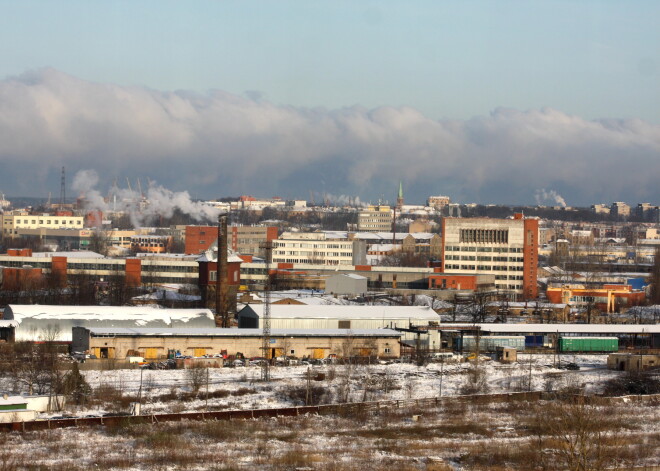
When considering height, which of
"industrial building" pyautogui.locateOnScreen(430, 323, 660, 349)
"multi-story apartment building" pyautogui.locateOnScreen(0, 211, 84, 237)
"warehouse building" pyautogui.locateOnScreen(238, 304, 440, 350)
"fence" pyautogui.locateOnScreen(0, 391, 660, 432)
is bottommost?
"fence" pyautogui.locateOnScreen(0, 391, 660, 432)

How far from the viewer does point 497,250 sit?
59156mm

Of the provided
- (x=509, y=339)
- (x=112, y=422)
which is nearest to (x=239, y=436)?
(x=112, y=422)

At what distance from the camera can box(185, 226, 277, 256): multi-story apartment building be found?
2975 inches

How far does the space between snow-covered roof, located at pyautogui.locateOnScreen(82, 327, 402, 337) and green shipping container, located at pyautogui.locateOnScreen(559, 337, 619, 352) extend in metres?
5.86

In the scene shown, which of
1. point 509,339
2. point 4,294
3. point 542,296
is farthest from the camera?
point 542,296

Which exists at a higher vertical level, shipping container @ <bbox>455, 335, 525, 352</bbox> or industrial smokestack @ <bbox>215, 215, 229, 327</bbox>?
industrial smokestack @ <bbox>215, 215, 229, 327</bbox>

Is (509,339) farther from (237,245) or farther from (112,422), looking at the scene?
(237,245)

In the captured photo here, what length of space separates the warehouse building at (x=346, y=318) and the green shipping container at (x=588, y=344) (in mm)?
4199

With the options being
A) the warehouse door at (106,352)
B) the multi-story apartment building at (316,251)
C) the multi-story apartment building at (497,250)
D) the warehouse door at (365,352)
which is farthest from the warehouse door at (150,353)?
the multi-story apartment building at (316,251)

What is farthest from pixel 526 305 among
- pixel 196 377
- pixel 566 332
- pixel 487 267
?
pixel 196 377

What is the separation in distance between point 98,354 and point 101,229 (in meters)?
67.2

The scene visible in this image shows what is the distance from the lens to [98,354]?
33.4 m

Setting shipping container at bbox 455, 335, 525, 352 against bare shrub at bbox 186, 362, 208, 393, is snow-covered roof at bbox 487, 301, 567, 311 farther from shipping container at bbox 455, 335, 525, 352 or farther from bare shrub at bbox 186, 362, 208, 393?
bare shrub at bbox 186, 362, 208, 393

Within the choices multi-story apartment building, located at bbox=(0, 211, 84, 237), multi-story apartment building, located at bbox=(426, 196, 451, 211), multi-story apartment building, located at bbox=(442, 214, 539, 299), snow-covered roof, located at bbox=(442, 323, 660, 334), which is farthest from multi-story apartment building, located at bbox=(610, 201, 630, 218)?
snow-covered roof, located at bbox=(442, 323, 660, 334)
